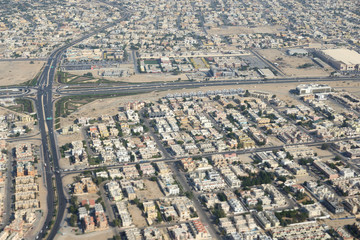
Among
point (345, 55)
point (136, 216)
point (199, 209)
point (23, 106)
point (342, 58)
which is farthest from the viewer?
point (345, 55)

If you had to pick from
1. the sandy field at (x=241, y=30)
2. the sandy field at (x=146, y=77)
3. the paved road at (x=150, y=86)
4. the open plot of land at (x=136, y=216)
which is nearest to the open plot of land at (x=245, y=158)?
the open plot of land at (x=136, y=216)

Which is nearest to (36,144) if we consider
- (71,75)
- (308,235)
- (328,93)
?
(71,75)

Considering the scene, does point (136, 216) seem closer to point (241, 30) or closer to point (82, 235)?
point (82, 235)

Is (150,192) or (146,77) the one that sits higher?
(146,77)

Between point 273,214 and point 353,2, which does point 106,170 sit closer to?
point 273,214

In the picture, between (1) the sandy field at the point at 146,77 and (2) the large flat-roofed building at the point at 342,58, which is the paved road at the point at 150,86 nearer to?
(1) the sandy field at the point at 146,77

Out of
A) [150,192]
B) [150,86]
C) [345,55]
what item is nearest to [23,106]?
[150,86]
